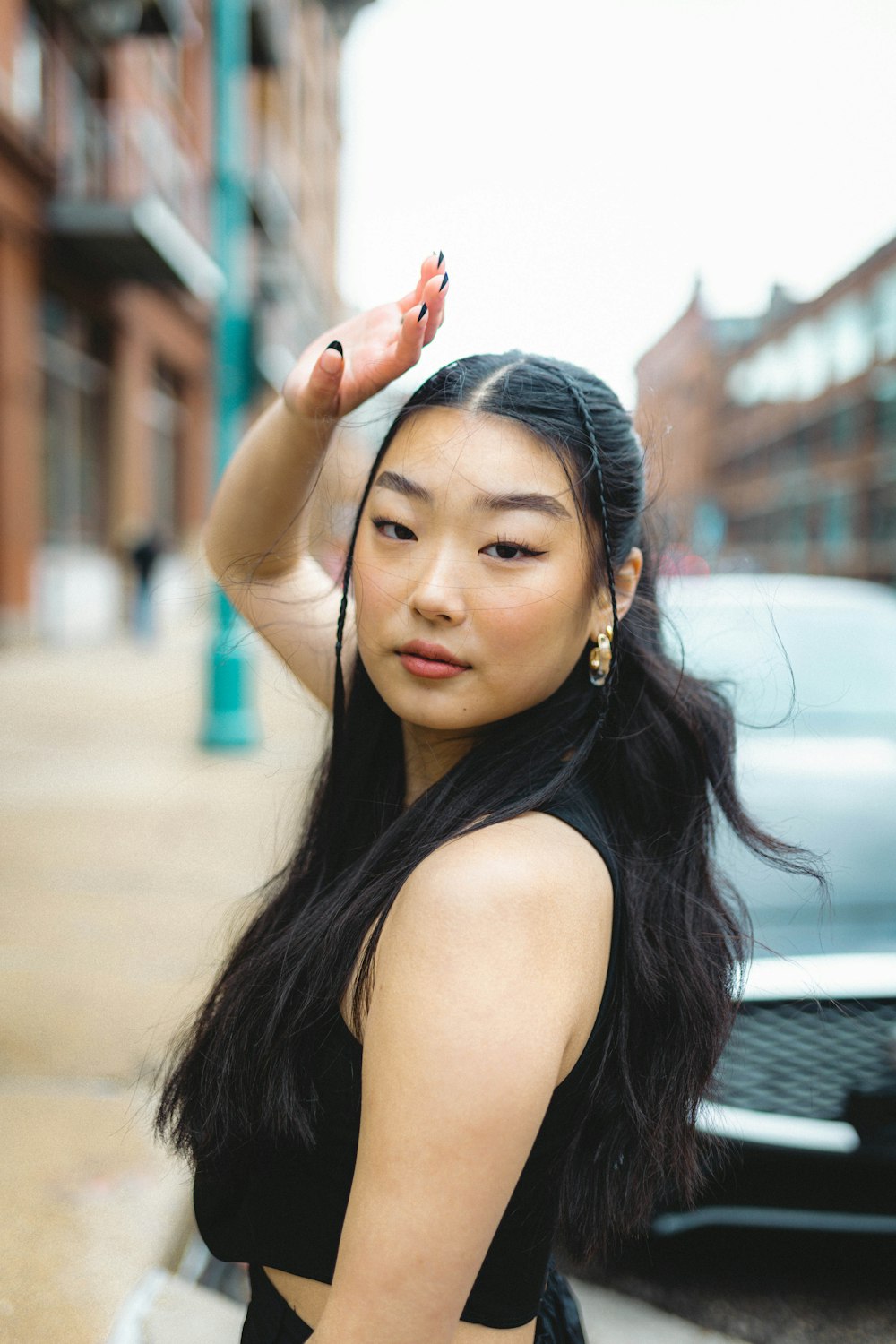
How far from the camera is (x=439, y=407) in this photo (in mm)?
1270

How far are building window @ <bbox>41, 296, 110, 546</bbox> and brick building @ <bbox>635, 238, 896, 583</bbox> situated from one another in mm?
15899

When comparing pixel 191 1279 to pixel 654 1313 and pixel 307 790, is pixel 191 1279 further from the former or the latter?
pixel 307 790

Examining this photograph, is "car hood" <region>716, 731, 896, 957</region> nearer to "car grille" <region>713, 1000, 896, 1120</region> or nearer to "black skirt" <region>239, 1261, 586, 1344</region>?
"car grille" <region>713, 1000, 896, 1120</region>

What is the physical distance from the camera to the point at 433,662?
1.22m

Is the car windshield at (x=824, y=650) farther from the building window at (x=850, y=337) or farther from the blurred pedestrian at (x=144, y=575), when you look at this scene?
the building window at (x=850, y=337)

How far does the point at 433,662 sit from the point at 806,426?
175 ft

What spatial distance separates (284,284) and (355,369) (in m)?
28.9

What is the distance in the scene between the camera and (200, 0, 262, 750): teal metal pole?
752 centimetres

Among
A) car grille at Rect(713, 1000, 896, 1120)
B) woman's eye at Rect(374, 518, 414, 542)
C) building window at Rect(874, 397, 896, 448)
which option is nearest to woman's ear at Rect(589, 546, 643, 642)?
woman's eye at Rect(374, 518, 414, 542)

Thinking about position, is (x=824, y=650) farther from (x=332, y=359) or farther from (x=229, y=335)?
(x=229, y=335)

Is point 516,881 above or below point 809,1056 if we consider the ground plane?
above

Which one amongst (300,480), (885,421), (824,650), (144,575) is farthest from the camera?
(885,421)

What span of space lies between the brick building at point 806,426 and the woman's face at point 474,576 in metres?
27.7

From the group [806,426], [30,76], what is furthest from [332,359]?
[806,426]
